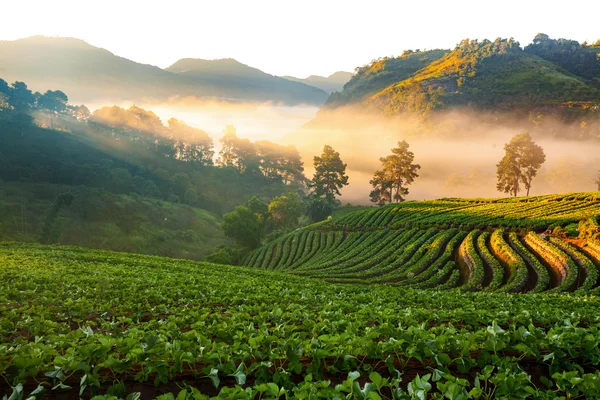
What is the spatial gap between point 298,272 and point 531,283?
Result: 69.1 feet

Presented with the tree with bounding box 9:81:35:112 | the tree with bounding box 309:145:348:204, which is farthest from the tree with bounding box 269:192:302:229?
the tree with bounding box 9:81:35:112

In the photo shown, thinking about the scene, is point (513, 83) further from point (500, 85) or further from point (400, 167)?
point (400, 167)

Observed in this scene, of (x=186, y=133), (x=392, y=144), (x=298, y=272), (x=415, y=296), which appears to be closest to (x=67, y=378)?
(x=415, y=296)

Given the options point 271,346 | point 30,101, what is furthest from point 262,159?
point 271,346

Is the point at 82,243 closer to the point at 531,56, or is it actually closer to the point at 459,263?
the point at 459,263

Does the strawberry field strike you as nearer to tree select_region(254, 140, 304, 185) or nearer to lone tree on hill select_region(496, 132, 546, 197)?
lone tree on hill select_region(496, 132, 546, 197)

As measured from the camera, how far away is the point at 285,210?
271 feet

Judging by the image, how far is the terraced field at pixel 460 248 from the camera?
28688 mm

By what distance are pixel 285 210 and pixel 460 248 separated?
50.0 m

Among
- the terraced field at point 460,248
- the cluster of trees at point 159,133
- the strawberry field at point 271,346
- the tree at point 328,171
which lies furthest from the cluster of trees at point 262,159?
the strawberry field at point 271,346

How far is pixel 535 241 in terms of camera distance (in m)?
34.3

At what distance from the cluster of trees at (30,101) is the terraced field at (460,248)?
132 m

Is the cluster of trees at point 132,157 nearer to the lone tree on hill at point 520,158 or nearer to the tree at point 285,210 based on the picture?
the tree at point 285,210

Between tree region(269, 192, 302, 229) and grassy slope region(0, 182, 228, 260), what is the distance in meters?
14.1
